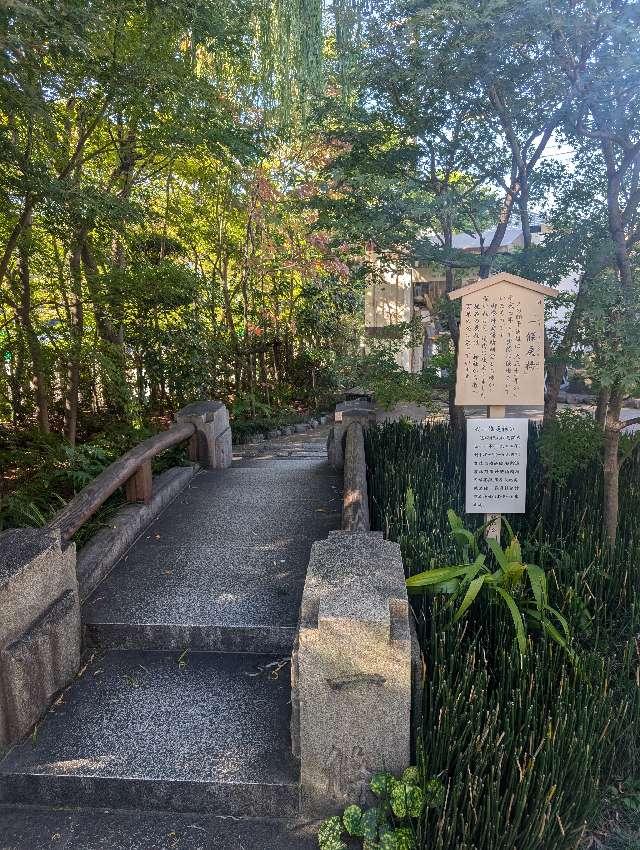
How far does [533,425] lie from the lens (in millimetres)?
6656

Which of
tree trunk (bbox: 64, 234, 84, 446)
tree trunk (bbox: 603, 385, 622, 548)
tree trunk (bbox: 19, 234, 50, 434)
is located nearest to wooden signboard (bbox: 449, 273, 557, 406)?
tree trunk (bbox: 603, 385, 622, 548)

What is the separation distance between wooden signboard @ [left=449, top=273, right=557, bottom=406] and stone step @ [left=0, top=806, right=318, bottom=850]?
2.33 m

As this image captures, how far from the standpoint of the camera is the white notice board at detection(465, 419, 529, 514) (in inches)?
136

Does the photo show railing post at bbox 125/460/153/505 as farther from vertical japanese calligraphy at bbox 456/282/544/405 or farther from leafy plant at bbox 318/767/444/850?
leafy plant at bbox 318/767/444/850

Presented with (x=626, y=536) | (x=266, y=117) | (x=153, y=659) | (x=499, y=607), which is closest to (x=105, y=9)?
(x=266, y=117)

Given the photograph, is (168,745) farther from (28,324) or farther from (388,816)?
(28,324)

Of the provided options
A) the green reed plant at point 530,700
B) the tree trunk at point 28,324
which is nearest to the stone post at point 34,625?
the green reed plant at point 530,700

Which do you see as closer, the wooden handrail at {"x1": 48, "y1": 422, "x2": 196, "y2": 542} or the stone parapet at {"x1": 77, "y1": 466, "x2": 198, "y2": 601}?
the wooden handrail at {"x1": 48, "y1": 422, "x2": 196, "y2": 542}

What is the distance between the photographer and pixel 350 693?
6.88 ft

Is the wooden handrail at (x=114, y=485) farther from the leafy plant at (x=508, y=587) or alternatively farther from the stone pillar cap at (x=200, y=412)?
the leafy plant at (x=508, y=587)

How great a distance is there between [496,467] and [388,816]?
198cm

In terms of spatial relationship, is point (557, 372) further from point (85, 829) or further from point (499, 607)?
point (85, 829)

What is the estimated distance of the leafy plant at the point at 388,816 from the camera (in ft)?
6.45

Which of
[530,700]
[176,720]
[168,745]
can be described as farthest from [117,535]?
[530,700]
